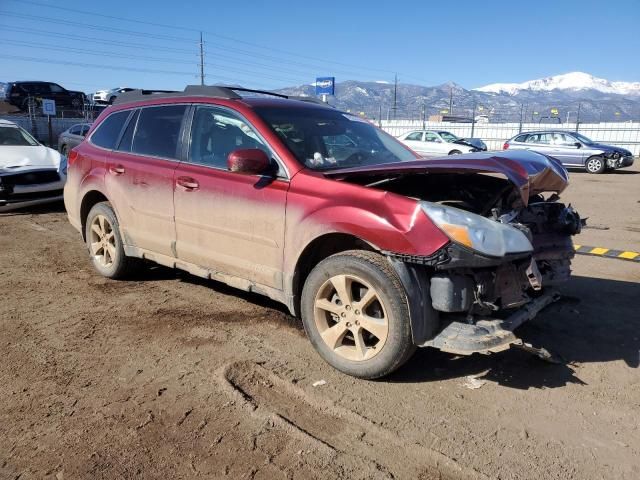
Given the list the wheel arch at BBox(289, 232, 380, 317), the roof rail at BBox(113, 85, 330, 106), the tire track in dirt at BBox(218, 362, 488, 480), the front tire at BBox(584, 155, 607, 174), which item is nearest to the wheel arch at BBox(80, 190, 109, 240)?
the roof rail at BBox(113, 85, 330, 106)

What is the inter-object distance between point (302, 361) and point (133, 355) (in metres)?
1.19

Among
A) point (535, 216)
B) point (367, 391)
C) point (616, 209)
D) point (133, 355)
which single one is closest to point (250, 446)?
point (367, 391)

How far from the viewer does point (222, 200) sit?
157 inches

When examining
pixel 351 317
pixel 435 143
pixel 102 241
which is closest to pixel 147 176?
pixel 102 241

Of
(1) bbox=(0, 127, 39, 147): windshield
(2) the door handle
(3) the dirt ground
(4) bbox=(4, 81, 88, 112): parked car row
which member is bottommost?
(3) the dirt ground

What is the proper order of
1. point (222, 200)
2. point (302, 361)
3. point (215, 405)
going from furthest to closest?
1. point (222, 200)
2. point (302, 361)
3. point (215, 405)

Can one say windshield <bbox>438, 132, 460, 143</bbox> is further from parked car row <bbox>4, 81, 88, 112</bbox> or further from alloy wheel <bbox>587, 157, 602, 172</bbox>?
parked car row <bbox>4, 81, 88, 112</bbox>

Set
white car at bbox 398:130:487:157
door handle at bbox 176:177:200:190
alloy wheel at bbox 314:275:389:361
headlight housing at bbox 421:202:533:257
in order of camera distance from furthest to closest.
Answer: white car at bbox 398:130:487:157, door handle at bbox 176:177:200:190, alloy wheel at bbox 314:275:389:361, headlight housing at bbox 421:202:533:257

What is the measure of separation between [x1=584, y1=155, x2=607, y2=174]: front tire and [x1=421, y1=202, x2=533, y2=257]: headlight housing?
786 inches

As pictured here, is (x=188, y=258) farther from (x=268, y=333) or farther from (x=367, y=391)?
(x=367, y=391)

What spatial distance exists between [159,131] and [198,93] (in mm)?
A: 547

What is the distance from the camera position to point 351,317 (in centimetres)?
334

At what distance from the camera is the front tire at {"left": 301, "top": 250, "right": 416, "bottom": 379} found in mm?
3092

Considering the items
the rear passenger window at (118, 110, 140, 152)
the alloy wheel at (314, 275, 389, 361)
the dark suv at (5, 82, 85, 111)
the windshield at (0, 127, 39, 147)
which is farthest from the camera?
the dark suv at (5, 82, 85, 111)
